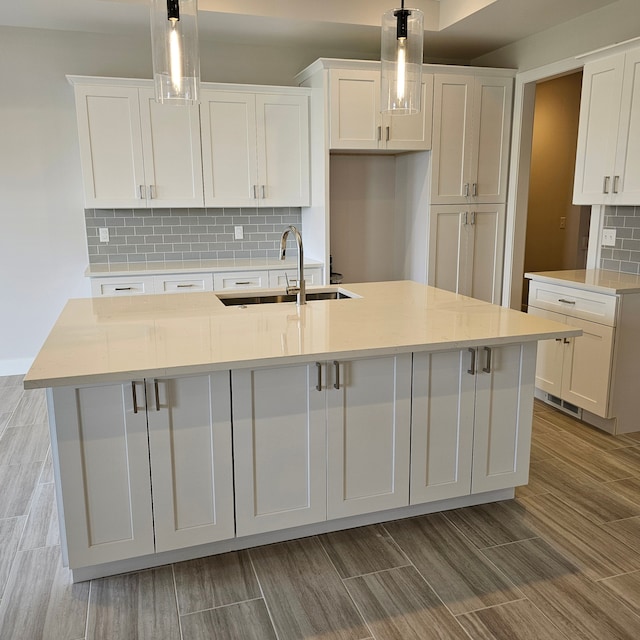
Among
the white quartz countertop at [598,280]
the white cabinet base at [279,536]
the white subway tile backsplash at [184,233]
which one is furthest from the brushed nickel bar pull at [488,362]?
the white subway tile backsplash at [184,233]

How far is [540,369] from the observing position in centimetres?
403

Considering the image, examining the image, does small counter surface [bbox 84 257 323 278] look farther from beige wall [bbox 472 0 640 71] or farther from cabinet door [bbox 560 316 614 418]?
beige wall [bbox 472 0 640 71]

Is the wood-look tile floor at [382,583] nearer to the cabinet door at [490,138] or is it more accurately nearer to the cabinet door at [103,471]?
the cabinet door at [103,471]

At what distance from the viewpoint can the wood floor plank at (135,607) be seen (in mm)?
1932

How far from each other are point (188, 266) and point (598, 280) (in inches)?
116

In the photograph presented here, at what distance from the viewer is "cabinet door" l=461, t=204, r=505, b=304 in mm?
4879

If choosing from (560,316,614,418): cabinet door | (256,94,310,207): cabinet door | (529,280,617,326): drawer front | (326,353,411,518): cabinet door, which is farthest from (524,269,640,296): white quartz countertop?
(256,94,310,207): cabinet door

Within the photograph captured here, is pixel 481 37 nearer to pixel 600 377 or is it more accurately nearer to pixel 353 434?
pixel 600 377

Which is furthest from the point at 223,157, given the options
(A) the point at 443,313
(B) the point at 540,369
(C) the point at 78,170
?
(B) the point at 540,369

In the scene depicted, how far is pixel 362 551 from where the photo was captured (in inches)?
93.6

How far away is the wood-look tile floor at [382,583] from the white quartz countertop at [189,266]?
188 cm

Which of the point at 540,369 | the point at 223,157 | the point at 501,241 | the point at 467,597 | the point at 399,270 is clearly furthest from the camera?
the point at 399,270

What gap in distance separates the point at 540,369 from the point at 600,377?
1.78 feet

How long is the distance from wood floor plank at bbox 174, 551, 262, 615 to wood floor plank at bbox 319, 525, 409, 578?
1.12 ft
